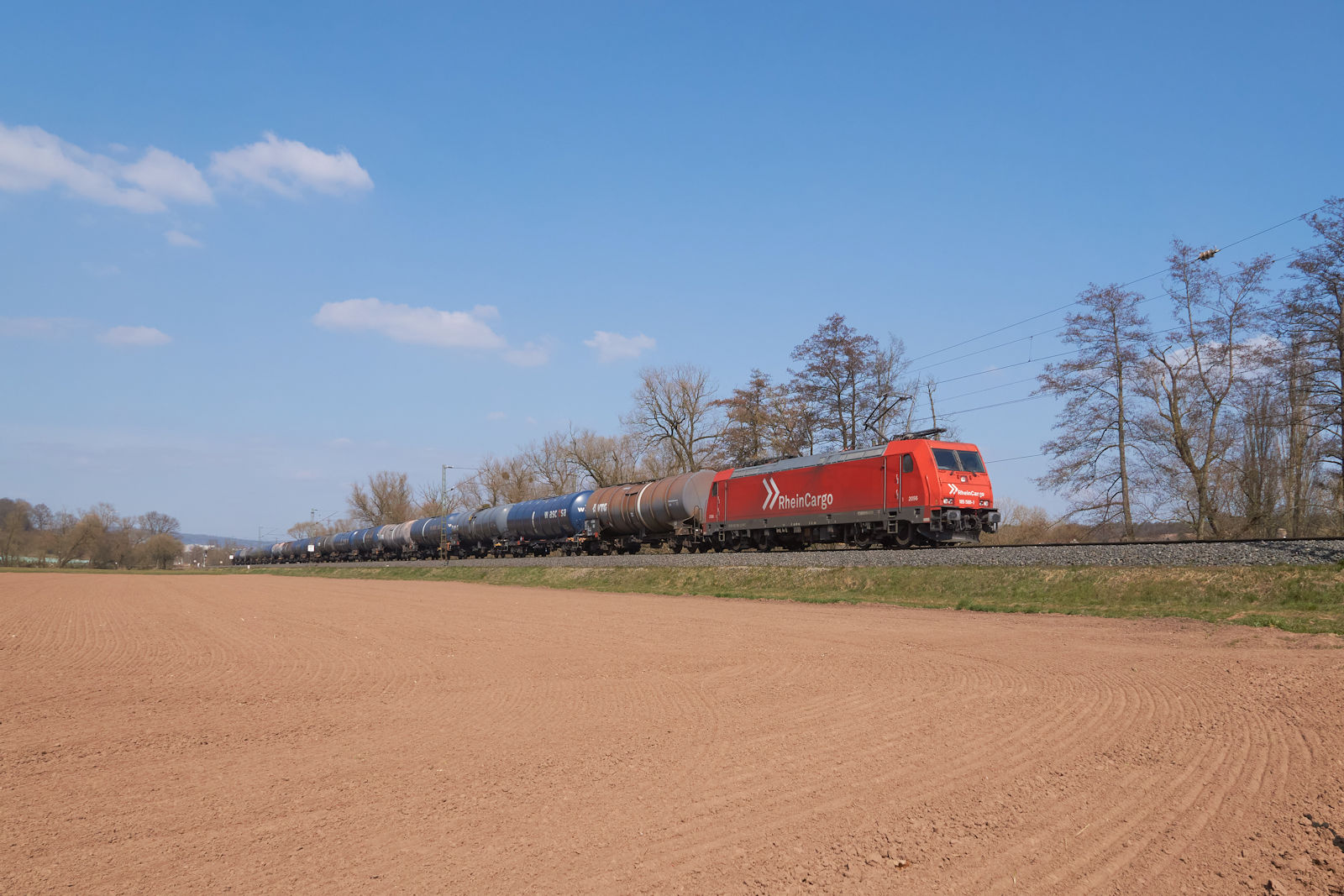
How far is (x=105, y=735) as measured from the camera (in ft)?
25.6

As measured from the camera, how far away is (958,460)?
87.7 ft

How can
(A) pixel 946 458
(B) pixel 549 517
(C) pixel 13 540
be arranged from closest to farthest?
(A) pixel 946 458, (B) pixel 549 517, (C) pixel 13 540

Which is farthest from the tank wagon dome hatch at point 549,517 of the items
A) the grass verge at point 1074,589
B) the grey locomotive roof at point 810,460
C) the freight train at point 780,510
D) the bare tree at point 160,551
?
the bare tree at point 160,551

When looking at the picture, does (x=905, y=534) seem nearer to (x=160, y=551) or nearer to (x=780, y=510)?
(x=780, y=510)

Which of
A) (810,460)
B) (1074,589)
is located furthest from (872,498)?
(1074,589)

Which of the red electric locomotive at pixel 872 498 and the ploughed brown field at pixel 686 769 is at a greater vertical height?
the red electric locomotive at pixel 872 498

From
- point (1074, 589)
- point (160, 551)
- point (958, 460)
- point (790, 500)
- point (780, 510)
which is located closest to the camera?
point (1074, 589)

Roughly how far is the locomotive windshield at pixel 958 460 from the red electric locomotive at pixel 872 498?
0.10 ft

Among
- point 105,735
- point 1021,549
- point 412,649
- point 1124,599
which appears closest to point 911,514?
point 1021,549

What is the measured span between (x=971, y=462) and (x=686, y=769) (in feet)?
75.0

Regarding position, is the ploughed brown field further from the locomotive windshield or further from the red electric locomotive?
the locomotive windshield

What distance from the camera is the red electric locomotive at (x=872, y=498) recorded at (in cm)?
2605

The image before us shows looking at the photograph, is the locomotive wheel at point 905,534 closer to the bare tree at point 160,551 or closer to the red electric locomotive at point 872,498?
the red electric locomotive at point 872,498

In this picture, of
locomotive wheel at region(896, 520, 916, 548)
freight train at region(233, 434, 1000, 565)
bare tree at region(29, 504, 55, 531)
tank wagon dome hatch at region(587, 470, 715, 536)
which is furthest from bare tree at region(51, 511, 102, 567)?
locomotive wheel at region(896, 520, 916, 548)
